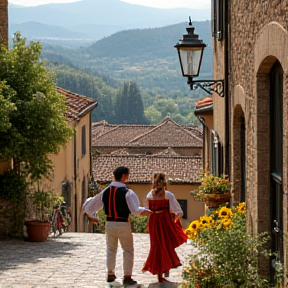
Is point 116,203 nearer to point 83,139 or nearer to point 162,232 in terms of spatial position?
point 162,232

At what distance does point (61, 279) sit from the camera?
10.6 metres

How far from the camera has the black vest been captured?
30.8 ft

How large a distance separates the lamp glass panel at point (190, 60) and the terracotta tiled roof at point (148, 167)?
29418 mm

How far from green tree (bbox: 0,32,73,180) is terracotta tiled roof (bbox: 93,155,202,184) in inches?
1033

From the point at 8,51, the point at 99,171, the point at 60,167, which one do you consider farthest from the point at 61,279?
the point at 99,171

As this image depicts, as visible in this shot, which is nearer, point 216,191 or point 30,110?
point 216,191

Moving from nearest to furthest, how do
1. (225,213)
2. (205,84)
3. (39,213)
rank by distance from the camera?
(225,213)
(205,84)
(39,213)

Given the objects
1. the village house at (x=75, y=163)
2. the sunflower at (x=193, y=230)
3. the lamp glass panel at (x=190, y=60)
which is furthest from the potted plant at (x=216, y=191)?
the village house at (x=75, y=163)

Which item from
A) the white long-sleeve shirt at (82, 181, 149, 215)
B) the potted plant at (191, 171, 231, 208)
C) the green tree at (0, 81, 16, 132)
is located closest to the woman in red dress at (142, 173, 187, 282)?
the white long-sleeve shirt at (82, 181, 149, 215)

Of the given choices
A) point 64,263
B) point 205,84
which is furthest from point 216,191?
point 64,263

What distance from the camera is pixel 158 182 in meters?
9.67

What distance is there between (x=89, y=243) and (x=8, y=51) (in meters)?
4.47

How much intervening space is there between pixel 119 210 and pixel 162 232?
75 cm

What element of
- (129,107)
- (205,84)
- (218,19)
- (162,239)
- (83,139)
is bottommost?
(162,239)
